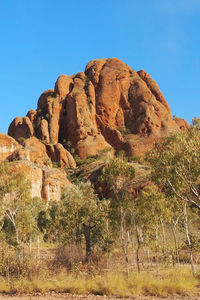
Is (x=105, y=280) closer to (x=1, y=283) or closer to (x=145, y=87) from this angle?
(x=1, y=283)

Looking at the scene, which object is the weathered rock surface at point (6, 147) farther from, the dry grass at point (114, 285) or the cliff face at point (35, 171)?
the dry grass at point (114, 285)

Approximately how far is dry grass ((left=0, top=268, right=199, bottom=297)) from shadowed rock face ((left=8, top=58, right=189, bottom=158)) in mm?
65731

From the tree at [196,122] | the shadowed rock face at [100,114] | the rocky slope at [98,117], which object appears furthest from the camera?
the shadowed rock face at [100,114]

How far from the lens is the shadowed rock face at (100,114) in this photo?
90.5 m

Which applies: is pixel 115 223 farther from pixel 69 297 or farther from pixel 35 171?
pixel 35 171

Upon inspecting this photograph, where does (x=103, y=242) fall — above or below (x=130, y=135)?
below

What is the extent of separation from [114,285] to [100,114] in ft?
297

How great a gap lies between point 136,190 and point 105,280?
2984 centimetres

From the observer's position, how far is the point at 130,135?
94.8 m

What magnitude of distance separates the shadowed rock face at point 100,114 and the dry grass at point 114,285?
65731 mm

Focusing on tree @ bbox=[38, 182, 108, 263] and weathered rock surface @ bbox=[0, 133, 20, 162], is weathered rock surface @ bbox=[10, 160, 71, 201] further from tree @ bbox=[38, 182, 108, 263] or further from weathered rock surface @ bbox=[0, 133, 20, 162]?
tree @ bbox=[38, 182, 108, 263]

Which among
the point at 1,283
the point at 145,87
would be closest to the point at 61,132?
the point at 145,87

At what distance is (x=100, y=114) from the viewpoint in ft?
337

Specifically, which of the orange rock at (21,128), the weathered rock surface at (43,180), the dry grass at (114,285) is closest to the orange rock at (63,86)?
the orange rock at (21,128)
